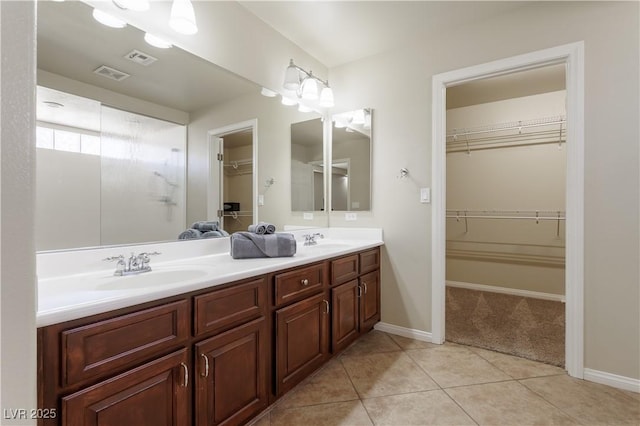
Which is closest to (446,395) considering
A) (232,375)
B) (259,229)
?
(232,375)

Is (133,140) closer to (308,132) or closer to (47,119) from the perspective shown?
(47,119)

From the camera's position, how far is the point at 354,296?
2.20 meters

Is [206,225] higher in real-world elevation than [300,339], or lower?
higher

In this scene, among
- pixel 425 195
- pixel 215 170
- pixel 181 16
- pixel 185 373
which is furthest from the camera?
pixel 425 195

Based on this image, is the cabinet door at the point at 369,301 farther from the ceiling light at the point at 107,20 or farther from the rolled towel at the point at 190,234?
the ceiling light at the point at 107,20

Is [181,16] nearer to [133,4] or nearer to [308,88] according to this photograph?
[133,4]

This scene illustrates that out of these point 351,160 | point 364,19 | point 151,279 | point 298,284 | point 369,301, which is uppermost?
point 364,19

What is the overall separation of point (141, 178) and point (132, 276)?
524 mm

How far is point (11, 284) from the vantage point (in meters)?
0.45

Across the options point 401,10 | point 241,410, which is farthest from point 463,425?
point 401,10

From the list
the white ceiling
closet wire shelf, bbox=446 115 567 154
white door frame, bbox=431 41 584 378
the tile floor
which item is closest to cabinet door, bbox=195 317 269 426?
the tile floor

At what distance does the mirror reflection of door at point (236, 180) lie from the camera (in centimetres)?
197

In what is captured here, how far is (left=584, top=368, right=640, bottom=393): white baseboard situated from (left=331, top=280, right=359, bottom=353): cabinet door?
57.9 inches

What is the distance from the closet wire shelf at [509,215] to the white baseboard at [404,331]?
2099 mm
